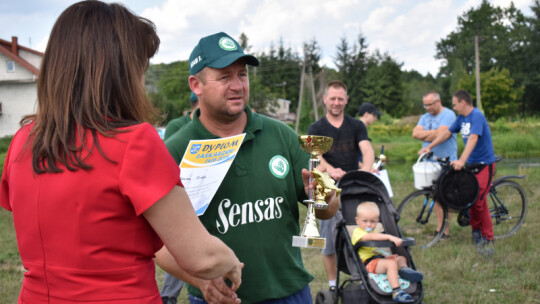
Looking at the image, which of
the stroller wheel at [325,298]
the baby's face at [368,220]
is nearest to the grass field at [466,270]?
the stroller wheel at [325,298]

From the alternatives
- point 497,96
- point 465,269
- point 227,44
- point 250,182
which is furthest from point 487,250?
point 497,96

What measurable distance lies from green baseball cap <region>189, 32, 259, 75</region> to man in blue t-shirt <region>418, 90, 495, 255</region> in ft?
17.1

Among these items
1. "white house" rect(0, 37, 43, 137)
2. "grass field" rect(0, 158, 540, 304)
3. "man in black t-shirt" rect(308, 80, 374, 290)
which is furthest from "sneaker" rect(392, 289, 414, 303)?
"white house" rect(0, 37, 43, 137)

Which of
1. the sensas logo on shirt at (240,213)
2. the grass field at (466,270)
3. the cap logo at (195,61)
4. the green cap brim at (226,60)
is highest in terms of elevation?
the cap logo at (195,61)

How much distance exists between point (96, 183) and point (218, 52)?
1.27 m

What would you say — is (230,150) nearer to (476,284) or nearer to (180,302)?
(180,302)

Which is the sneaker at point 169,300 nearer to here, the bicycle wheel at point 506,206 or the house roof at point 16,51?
the bicycle wheel at point 506,206

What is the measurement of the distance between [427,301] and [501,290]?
0.81m

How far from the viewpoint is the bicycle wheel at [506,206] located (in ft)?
25.5

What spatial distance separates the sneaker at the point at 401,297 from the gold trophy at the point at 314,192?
72.9 inches

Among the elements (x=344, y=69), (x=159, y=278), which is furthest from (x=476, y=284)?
(x=344, y=69)

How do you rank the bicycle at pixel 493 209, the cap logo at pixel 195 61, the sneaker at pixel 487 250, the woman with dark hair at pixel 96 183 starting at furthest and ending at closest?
the bicycle at pixel 493 209, the sneaker at pixel 487 250, the cap logo at pixel 195 61, the woman with dark hair at pixel 96 183

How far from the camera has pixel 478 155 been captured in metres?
7.25

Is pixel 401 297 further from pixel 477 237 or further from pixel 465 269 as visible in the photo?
pixel 477 237
